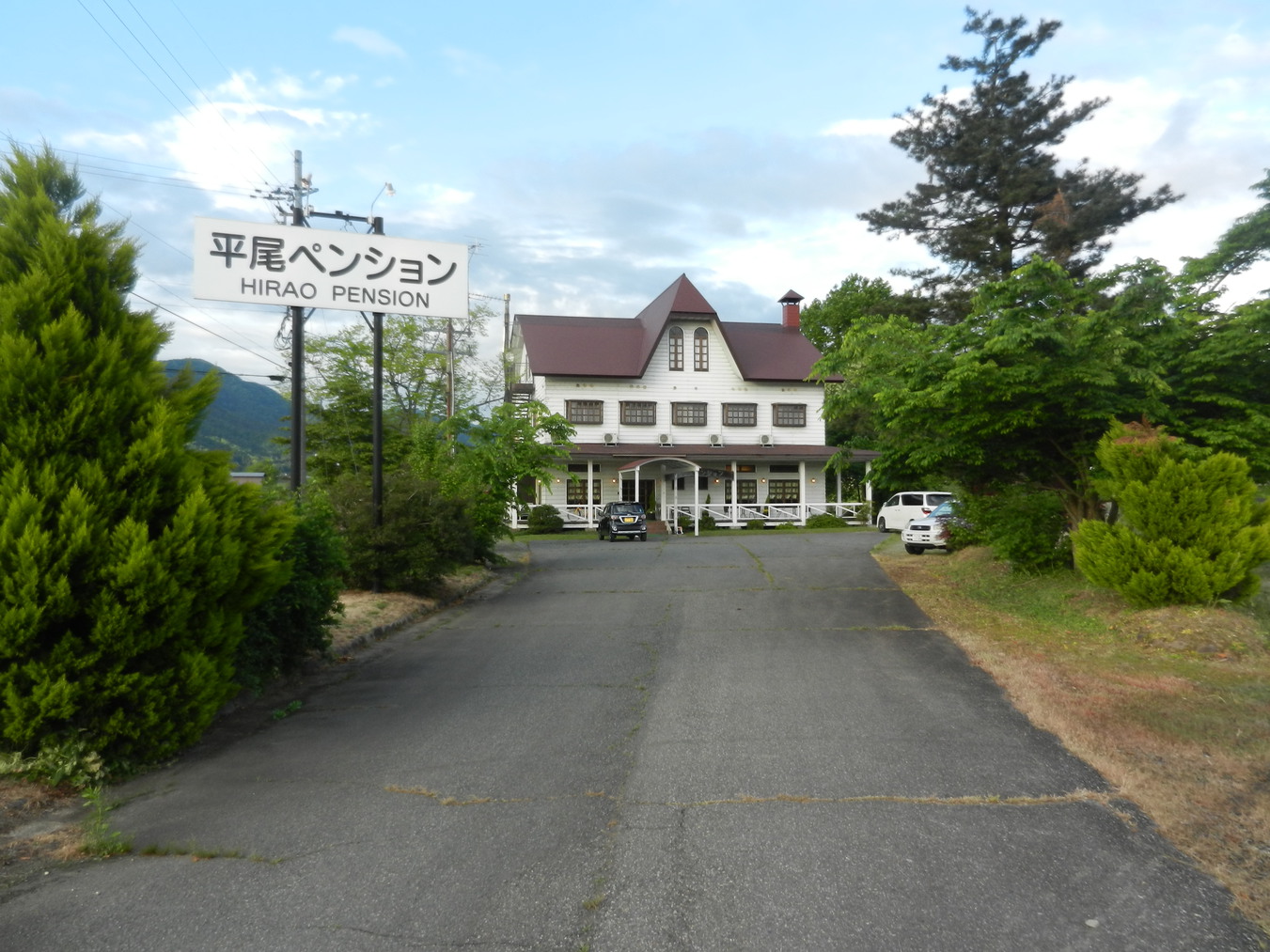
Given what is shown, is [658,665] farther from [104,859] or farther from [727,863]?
[104,859]

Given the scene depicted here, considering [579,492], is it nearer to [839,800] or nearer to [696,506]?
[696,506]

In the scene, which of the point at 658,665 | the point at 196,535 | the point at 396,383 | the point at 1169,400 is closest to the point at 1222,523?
the point at 1169,400

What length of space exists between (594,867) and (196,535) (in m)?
3.39

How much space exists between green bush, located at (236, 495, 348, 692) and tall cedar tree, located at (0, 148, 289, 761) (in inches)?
51.3

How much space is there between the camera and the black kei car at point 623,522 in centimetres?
3309

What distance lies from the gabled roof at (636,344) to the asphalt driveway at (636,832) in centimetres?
3224

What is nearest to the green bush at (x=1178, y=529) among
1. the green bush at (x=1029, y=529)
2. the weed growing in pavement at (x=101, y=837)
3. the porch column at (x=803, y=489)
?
the green bush at (x=1029, y=529)

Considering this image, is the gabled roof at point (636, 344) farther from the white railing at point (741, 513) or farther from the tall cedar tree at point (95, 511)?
the tall cedar tree at point (95, 511)

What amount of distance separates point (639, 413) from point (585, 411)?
250 cm

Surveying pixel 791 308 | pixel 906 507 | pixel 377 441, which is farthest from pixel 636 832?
pixel 791 308

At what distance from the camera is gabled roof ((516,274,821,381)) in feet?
133

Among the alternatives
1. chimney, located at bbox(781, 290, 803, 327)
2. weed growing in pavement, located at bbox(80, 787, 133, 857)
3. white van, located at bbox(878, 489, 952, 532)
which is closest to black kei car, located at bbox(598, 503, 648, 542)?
white van, located at bbox(878, 489, 952, 532)

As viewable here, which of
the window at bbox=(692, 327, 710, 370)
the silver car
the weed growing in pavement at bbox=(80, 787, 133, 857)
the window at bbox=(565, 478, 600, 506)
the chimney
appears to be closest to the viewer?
the weed growing in pavement at bbox=(80, 787, 133, 857)

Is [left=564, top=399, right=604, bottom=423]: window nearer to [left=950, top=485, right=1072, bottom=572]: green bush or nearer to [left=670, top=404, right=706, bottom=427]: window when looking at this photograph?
[left=670, top=404, right=706, bottom=427]: window
